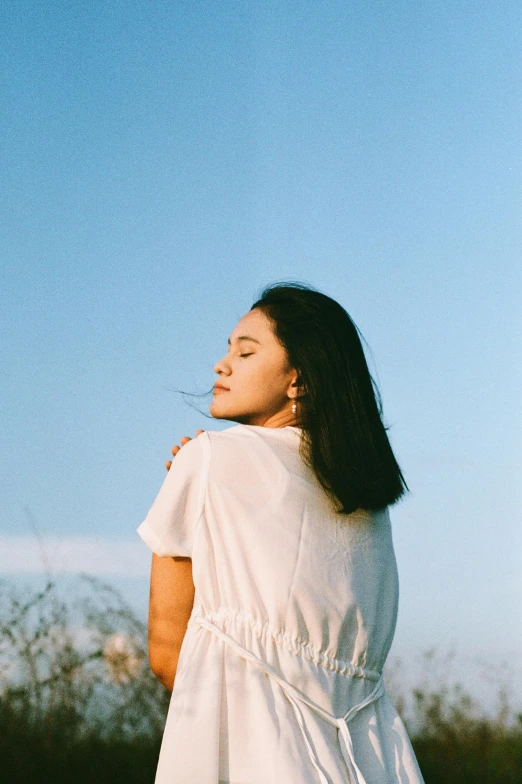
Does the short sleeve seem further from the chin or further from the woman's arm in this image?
the chin

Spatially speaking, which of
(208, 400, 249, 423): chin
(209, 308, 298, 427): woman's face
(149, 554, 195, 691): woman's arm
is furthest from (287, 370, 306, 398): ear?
(149, 554, 195, 691): woman's arm

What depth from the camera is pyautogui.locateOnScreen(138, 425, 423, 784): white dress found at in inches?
68.1

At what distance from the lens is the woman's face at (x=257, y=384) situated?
2100 mm

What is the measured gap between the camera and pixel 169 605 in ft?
6.33

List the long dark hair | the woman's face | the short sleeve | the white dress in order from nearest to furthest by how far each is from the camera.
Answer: the white dress → the short sleeve → the long dark hair → the woman's face

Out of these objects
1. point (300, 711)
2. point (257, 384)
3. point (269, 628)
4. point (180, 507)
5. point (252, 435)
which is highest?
point (257, 384)

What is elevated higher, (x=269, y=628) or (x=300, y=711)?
(x=269, y=628)

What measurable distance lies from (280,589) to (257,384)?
0.48m

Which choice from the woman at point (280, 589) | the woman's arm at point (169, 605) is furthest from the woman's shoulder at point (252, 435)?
the woman's arm at point (169, 605)

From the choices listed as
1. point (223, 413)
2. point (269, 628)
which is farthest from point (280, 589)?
point (223, 413)

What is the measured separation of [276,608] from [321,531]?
7.4 inches

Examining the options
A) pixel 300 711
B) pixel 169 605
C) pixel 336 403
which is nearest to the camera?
pixel 300 711

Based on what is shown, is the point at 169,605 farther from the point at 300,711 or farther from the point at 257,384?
the point at 257,384

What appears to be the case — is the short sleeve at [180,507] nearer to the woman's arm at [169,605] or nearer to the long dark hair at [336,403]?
the woman's arm at [169,605]
